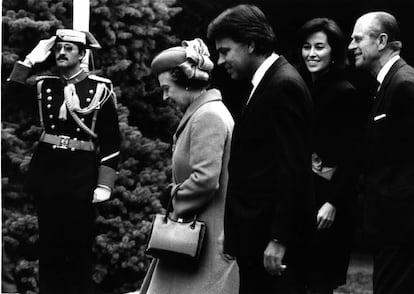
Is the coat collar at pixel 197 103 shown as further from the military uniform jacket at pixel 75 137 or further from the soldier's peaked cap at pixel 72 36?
the soldier's peaked cap at pixel 72 36

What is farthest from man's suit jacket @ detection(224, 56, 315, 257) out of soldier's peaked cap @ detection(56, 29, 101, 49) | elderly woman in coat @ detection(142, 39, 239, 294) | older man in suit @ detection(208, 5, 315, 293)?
soldier's peaked cap @ detection(56, 29, 101, 49)

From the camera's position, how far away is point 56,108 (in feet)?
22.4

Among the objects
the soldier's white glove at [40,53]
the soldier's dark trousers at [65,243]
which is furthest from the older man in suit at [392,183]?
the soldier's white glove at [40,53]

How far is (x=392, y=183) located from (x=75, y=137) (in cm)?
244

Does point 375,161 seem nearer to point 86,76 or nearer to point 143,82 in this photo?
point 86,76

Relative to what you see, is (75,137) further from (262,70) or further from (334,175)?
(262,70)

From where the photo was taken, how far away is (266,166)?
457 centimetres

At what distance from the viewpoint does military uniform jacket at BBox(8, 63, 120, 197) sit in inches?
268

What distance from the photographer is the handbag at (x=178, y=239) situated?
17.6 ft

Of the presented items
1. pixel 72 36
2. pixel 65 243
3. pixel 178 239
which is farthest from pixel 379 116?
pixel 65 243

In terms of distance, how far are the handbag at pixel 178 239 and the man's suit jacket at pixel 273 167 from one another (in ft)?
2.26

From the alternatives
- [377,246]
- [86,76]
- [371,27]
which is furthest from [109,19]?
[377,246]

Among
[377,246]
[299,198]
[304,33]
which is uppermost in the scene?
[304,33]

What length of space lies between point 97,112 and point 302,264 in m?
2.53
